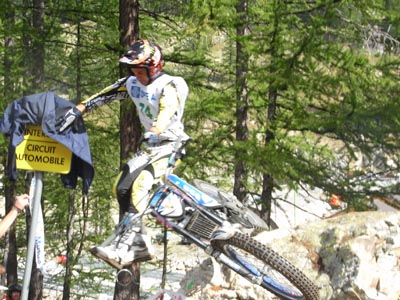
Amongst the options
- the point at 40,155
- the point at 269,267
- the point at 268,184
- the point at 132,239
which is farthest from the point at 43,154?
the point at 268,184

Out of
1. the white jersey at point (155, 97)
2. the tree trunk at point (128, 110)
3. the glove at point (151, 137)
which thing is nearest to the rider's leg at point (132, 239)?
the glove at point (151, 137)

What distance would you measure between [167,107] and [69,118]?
0.93 m

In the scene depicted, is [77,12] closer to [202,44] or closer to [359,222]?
[202,44]

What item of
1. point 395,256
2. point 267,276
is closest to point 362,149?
point 395,256

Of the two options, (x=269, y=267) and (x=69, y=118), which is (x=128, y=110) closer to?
(x=69, y=118)

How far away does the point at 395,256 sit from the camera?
25.1 feet

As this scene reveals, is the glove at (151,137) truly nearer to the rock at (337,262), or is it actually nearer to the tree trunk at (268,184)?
the rock at (337,262)

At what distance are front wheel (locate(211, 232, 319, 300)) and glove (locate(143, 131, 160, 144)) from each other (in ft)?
3.66

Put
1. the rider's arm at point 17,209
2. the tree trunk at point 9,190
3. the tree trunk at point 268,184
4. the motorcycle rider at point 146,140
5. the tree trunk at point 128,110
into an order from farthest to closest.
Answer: the tree trunk at point 9,190 → the tree trunk at point 268,184 → the tree trunk at point 128,110 → the motorcycle rider at point 146,140 → the rider's arm at point 17,209

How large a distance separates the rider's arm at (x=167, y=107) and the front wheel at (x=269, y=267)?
1.26 m

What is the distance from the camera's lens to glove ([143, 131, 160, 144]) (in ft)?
20.1

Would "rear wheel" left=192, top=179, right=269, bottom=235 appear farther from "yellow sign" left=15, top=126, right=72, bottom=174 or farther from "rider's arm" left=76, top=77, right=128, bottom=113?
"yellow sign" left=15, top=126, right=72, bottom=174

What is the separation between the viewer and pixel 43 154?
616cm

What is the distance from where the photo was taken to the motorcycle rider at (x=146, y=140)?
6371mm
